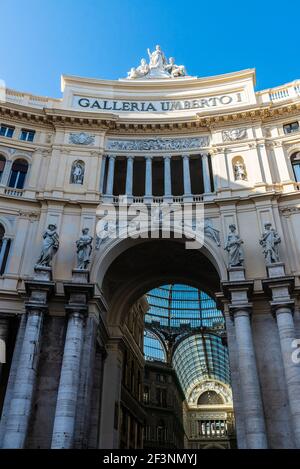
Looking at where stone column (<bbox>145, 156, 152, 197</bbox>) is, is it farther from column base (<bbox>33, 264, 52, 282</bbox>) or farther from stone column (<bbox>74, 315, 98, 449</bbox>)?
stone column (<bbox>74, 315, 98, 449</bbox>)

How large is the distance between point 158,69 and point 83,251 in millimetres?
18713

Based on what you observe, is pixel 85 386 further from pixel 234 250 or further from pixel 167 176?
pixel 167 176

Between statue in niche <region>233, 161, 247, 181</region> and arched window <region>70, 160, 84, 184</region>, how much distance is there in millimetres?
9811

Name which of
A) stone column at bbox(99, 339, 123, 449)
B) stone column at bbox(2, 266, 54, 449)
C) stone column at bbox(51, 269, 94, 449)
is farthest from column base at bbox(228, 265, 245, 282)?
stone column at bbox(99, 339, 123, 449)

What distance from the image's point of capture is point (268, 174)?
983 inches

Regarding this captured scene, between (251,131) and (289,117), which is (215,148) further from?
(289,117)

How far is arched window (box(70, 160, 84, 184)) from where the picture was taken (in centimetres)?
2612

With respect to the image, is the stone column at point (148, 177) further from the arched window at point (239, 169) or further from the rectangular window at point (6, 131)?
the rectangular window at point (6, 131)

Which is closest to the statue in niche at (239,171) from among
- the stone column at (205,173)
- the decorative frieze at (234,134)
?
the stone column at (205,173)

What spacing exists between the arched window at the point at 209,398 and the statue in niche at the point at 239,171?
70.2 m

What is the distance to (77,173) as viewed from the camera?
86.4 feet

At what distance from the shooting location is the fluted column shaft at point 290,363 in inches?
674

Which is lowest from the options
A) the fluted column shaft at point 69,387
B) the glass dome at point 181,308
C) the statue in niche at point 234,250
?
the fluted column shaft at point 69,387

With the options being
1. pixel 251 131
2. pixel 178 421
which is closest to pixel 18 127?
pixel 251 131
